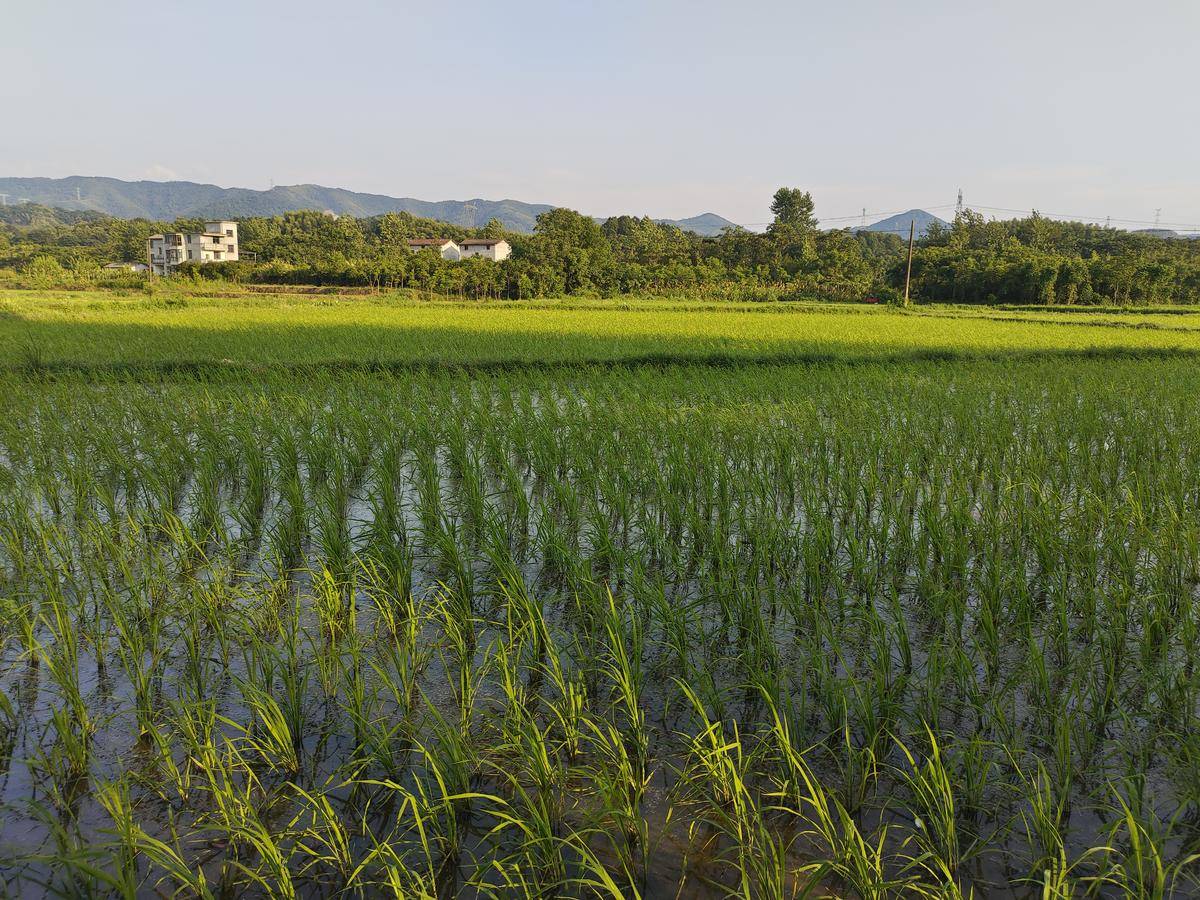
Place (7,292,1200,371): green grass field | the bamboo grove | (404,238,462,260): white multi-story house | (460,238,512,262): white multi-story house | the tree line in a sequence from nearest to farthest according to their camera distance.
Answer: the bamboo grove → (7,292,1200,371): green grass field → the tree line → (460,238,512,262): white multi-story house → (404,238,462,260): white multi-story house

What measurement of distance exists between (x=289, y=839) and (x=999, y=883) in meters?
1.89

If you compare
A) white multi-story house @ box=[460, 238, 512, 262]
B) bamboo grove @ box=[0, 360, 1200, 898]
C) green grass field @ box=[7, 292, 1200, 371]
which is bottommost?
bamboo grove @ box=[0, 360, 1200, 898]

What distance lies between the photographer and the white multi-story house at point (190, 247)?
183 feet

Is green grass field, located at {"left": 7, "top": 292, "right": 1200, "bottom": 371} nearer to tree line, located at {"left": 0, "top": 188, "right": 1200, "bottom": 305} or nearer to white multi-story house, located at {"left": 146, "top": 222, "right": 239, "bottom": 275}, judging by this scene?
tree line, located at {"left": 0, "top": 188, "right": 1200, "bottom": 305}

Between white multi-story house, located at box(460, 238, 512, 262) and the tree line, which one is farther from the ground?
white multi-story house, located at box(460, 238, 512, 262)

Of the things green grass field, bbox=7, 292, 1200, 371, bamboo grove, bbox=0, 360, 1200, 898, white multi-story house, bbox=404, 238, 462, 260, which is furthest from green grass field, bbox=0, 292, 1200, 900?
white multi-story house, bbox=404, 238, 462, 260

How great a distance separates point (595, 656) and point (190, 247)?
6569 cm

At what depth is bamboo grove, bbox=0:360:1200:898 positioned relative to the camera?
183cm

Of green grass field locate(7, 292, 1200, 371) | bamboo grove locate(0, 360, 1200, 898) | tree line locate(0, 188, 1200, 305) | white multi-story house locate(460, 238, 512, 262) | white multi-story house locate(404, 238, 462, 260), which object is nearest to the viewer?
bamboo grove locate(0, 360, 1200, 898)

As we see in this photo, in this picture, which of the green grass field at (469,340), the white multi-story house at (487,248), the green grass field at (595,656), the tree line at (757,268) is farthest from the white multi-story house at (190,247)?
the green grass field at (595,656)

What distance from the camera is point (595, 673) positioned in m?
2.70

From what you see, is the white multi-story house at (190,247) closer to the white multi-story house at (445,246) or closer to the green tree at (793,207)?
the white multi-story house at (445,246)

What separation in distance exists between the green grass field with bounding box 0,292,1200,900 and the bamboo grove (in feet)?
0.06

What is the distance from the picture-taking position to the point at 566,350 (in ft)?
38.1
